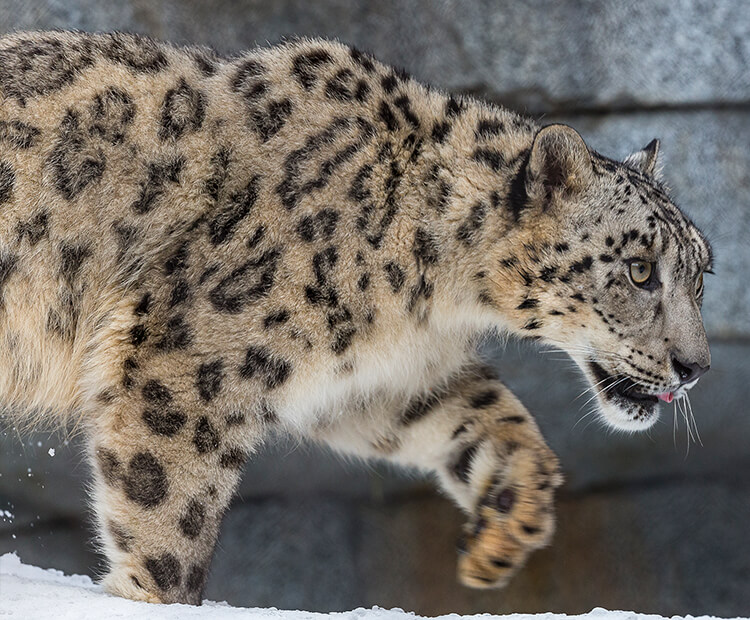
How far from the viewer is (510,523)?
3.22 m

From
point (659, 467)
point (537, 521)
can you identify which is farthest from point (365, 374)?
point (659, 467)

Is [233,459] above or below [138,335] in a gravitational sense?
below

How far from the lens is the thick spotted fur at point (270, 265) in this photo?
2980 mm

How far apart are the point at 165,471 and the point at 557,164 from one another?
56.0 inches

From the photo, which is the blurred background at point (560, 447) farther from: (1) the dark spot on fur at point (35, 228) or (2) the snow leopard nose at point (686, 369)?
(1) the dark spot on fur at point (35, 228)

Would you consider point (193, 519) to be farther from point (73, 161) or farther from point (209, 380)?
point (73, 161)

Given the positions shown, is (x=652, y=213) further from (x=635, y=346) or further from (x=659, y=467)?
(x=659, y=467)

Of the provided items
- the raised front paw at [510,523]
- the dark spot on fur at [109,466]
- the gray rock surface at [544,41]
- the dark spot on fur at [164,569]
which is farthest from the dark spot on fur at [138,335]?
the gray rock surface at [544,41]

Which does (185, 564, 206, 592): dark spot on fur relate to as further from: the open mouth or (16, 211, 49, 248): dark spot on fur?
the open mouth

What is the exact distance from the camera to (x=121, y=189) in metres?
3.19

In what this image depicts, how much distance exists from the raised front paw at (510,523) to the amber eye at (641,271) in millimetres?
602

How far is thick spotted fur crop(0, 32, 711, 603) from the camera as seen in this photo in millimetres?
2980

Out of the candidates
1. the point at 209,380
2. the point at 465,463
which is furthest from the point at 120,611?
the point at 465,463

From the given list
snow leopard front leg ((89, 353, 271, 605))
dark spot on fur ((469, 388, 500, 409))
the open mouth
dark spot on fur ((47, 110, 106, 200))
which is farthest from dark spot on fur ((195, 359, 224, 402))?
the open mouth
